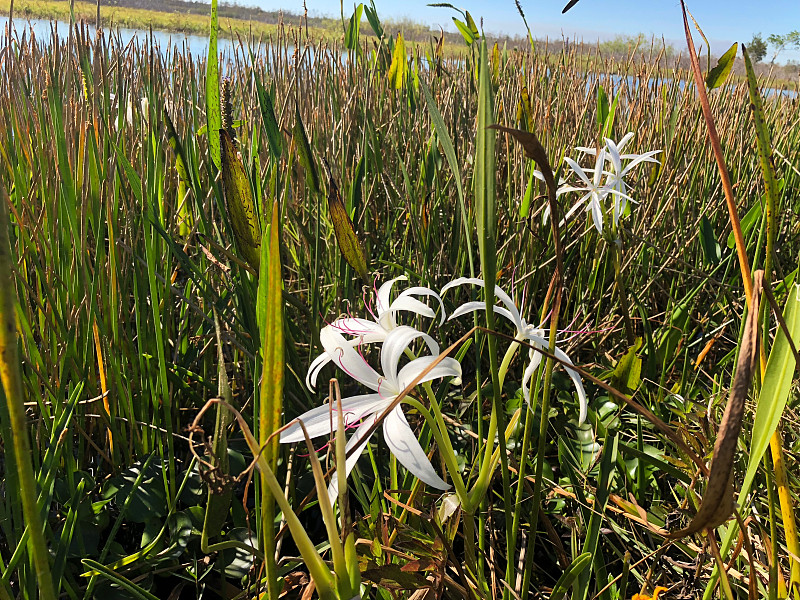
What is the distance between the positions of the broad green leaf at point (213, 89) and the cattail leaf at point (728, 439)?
0.49 meters

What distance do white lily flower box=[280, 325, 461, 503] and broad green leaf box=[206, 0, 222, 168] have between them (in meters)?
0.27

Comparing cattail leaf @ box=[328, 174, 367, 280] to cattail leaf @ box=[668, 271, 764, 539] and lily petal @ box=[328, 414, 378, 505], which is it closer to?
lily petal @ box=[328, 414, 378, 505]

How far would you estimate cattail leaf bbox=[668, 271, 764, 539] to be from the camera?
284 mm

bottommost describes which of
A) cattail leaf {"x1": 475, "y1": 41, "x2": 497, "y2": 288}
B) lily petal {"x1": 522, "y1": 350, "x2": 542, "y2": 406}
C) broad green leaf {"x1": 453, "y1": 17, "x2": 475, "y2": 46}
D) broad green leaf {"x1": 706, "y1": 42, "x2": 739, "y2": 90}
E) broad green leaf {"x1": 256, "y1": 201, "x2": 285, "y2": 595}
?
lily petal {"x1": 522, "y1": 350, "x2": 542, "y2": 406}


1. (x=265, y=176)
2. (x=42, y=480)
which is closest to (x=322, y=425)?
(x=42, y=480)

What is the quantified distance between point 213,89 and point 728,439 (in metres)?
0.54

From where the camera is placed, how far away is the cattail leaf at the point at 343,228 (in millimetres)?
633

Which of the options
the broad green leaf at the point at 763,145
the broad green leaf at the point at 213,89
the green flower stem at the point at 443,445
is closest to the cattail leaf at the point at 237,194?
the broad green leaf at the point at 213,89

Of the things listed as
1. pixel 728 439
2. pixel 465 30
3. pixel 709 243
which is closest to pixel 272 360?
pixel 728 439

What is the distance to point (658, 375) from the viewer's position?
133cm

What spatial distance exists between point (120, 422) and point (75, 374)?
0.11m

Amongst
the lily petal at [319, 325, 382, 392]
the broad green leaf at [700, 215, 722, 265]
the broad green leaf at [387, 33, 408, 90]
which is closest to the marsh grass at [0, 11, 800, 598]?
the broad green leaf at [700, 215, 722, 265]

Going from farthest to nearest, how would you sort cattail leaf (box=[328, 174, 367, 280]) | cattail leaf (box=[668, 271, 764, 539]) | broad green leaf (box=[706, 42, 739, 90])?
broad green leaf (box=[706, 42, 739, 90])
cattail leaf (box=[328, 174, 367, 280])
cattail leaf (box=[668, 271, 764, 539])

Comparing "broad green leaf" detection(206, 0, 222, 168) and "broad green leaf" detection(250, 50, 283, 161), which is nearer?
"broad green leaf" detection(206, 0, 222, 168)
